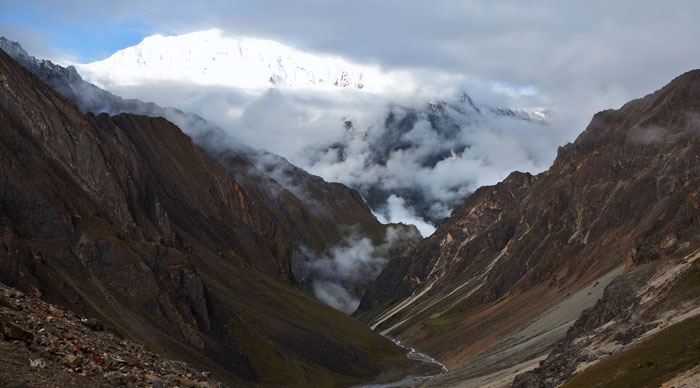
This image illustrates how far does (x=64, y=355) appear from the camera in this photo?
128 feet

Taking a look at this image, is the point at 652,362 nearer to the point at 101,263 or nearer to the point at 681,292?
the point at 681,292

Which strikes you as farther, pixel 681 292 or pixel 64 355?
pixel 681 292

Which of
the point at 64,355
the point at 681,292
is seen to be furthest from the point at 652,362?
the point at 64,355

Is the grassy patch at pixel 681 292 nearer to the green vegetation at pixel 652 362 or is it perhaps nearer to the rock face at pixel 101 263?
the green vegetation at pixel 652 362

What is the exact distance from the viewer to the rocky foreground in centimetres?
3541

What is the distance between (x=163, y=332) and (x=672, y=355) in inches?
4683

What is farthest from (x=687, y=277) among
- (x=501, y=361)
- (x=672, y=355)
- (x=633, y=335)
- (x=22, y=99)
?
(x=22, y=99)

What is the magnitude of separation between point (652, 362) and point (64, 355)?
133ft

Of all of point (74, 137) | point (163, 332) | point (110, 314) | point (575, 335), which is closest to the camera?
point (575, 335)

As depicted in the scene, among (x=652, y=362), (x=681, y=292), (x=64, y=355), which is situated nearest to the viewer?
(x=64, y=355)

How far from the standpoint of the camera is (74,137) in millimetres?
193125

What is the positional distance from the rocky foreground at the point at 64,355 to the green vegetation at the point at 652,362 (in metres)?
29.6

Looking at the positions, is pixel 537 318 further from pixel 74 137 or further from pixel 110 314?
pixel 74 137

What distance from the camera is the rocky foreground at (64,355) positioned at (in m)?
35.4
